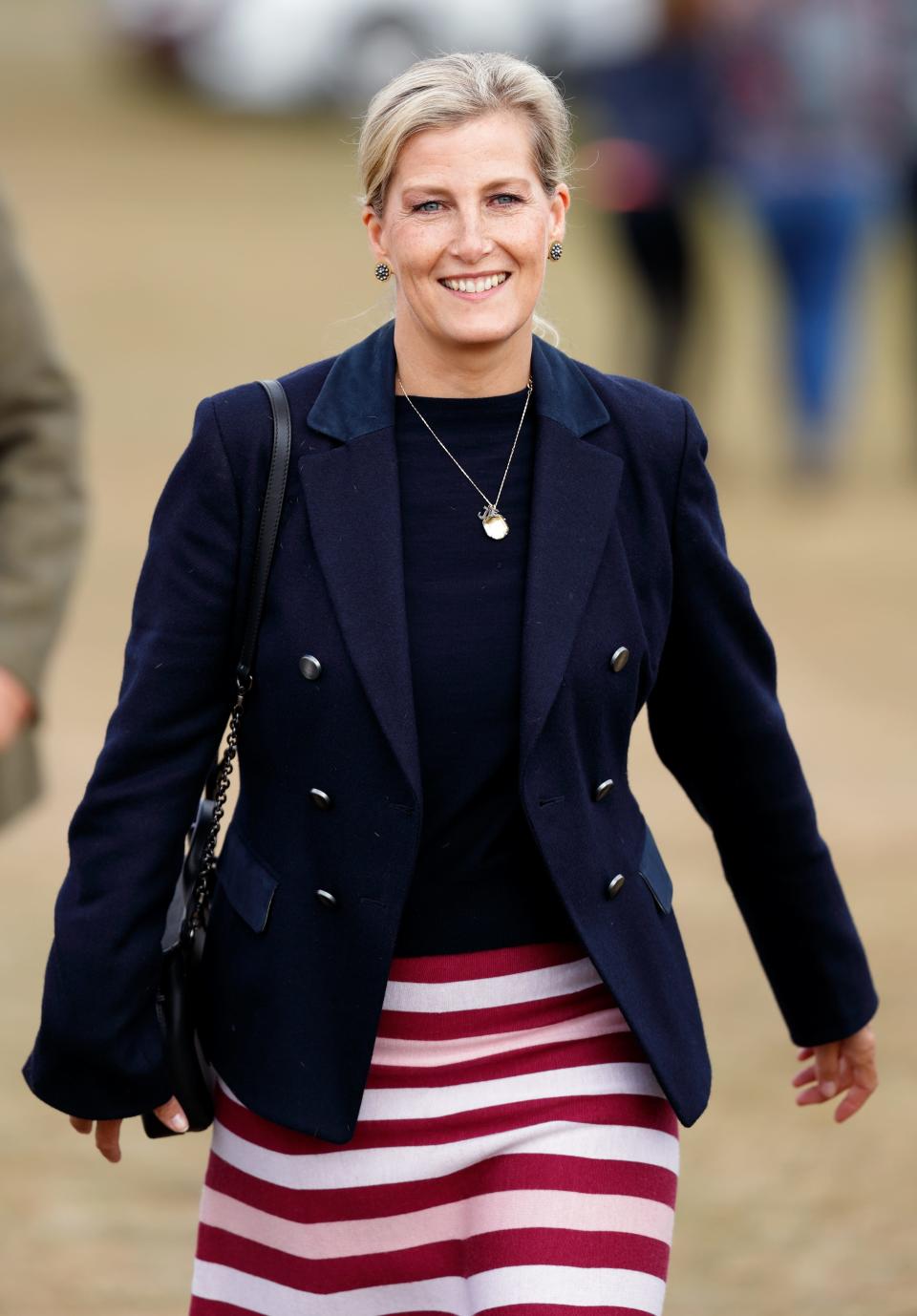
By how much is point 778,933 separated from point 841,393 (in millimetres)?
9290

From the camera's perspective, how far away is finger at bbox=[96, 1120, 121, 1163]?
2973 millimetres

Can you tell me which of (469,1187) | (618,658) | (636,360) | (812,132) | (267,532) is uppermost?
(812,132)

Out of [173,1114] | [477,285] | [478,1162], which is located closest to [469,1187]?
[478,1162]

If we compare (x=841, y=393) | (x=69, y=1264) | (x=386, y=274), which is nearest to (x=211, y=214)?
(x=841, y=393)

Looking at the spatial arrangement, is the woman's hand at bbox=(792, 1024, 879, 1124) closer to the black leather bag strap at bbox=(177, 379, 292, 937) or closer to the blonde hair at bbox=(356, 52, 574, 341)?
the black leather bag strap at bbox=(177, 379, 292, 937)

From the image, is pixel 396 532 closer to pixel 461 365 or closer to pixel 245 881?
pixel 461 365

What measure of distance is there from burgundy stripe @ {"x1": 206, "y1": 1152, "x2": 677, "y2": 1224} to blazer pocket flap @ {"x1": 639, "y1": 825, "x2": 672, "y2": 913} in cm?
33

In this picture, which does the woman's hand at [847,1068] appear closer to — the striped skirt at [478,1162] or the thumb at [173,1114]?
the striped skirt at [478,1162]

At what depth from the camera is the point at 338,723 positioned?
2799 mm

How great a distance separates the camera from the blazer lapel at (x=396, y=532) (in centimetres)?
277

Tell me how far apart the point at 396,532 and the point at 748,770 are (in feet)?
1.89

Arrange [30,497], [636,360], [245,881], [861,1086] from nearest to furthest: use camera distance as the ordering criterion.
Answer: [245,881] → [861,1086] → [30,497] → [636,360]

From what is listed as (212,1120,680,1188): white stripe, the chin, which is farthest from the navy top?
(212,1120,680,1188): white stripe

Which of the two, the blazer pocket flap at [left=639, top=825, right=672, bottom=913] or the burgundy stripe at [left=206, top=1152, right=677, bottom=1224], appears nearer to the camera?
the burgundy stripe at [left=206, top=1152, right=677, bottom=1224]
